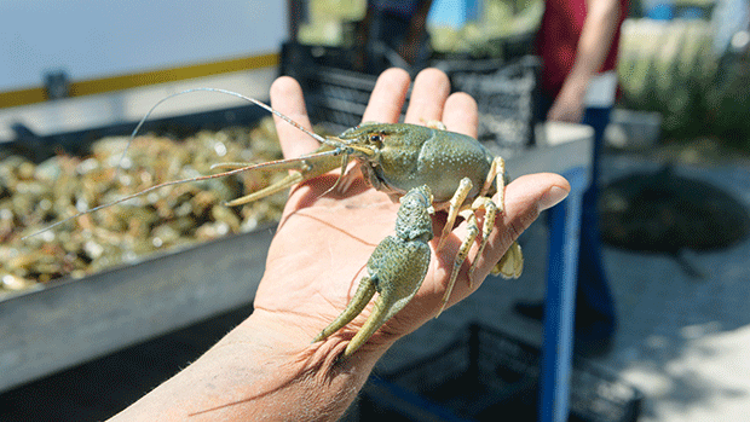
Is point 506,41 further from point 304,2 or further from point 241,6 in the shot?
point 241,6

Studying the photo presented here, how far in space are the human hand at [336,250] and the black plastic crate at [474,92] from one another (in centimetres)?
126

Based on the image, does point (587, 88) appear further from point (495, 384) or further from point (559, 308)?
point (495, 384)

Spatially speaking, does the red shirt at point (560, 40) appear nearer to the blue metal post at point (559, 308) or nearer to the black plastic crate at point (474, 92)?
the black plastic crate at point (474, 92)

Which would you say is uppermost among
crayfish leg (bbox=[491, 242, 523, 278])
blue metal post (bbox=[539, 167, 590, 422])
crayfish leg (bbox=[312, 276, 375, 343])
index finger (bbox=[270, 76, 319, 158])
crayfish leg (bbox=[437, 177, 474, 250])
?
index finger (bbox=[270, 76, 319, 158])

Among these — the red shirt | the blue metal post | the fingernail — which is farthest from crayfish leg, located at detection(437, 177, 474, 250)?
the red shirt

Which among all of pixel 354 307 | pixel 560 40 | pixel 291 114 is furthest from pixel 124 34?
pixel 354 307

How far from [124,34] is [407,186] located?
152 inches

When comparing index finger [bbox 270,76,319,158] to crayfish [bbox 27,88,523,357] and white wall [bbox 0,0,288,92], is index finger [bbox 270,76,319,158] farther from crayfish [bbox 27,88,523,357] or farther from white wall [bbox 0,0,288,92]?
white wall [bbox 0,0,288,92]

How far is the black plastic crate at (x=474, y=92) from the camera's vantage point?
3.39m

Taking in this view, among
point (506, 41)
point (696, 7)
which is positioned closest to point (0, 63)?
point (506, 41)

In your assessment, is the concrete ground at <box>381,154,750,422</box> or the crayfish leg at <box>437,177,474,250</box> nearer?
the crayfish leg at <box>437,177,474,250</box>

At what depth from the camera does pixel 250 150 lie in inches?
→ 144

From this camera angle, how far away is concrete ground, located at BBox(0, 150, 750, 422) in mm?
3695

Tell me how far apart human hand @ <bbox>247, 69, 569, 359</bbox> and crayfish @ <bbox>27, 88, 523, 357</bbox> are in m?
0.06
